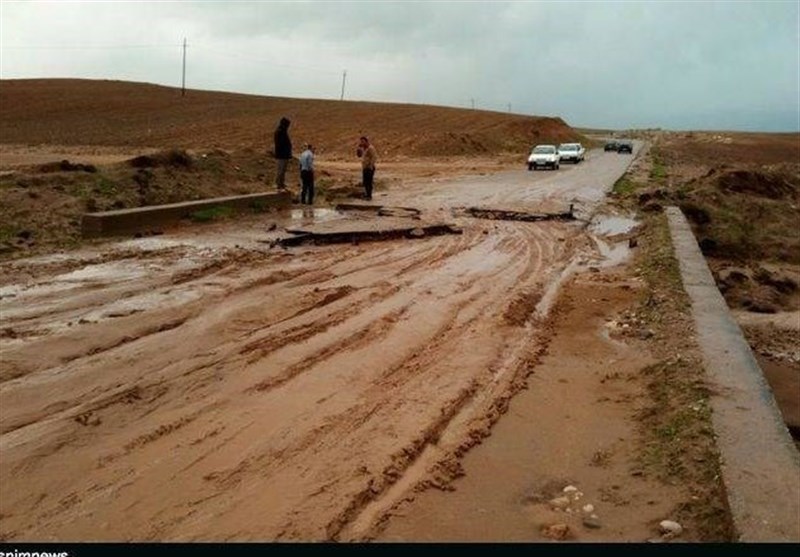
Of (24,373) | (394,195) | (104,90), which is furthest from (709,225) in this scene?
(104,90)

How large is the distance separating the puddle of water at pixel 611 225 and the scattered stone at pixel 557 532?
12151 mm

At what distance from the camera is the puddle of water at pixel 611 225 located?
16125mm

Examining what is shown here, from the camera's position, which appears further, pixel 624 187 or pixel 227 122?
pixel 227 122

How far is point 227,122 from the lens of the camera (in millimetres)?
57875

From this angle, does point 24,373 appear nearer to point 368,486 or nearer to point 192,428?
point 192,428

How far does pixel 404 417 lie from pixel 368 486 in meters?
1.11

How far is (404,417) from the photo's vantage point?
5.59 meters

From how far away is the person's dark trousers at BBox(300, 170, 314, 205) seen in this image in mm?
18875

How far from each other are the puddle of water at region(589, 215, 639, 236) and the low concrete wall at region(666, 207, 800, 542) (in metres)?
7.81

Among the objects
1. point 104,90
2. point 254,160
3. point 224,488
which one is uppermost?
point 104,90

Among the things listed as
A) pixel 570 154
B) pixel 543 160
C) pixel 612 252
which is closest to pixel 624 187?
pixel 543 160

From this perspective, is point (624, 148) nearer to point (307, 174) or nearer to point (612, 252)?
point (307, 174)

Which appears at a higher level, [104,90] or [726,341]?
[104,90]

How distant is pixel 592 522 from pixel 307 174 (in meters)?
15.4
